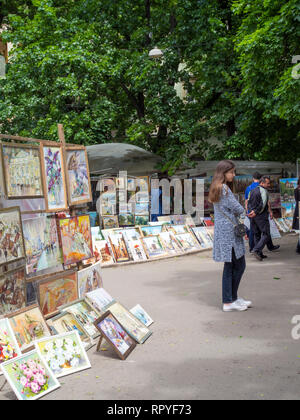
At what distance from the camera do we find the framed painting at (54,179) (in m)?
6.59

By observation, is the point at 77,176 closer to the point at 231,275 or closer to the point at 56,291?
the point at 56,291

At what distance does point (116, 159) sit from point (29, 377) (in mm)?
11763

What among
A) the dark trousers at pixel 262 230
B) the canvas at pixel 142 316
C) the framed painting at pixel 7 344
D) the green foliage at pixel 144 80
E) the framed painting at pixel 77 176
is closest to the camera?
the framed painting at pixel 7 344

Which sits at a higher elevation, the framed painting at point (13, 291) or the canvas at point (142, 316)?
the framed painting at point (13, 291)

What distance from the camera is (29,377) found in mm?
4770

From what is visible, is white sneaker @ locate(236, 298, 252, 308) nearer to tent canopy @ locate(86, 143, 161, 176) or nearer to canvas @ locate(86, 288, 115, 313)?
canvas @ locate(86, 288, 115, 313)

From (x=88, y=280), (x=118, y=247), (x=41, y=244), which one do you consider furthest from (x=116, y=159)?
(x=41, y=244)

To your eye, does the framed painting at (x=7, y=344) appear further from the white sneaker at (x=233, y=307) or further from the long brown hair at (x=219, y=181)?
the long brown hair at (x=219, y=181)

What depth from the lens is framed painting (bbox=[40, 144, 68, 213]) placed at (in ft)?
21.6

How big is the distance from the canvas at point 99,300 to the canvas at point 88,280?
0.17m

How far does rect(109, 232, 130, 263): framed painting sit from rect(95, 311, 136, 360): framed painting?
638 centimetres

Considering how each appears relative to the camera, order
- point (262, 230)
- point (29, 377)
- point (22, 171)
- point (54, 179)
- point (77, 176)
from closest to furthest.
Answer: point (29, 377) < point (22, 171) < point (54, 179) < point (77, 176) < point (262, 230)

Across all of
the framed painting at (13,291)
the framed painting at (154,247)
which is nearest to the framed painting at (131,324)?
the framed painting at (13,291)

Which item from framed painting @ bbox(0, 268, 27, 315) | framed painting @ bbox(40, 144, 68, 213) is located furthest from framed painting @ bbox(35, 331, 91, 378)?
framed painting @ bbox(40, 144, 68, 213)
